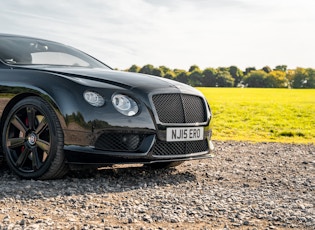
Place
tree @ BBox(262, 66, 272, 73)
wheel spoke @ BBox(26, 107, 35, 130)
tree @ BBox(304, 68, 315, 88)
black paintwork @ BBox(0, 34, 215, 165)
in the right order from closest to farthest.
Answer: black paintwork @ BBox(0, 34, 215, 165) < wheel spoke @ BBox(26, 107, 35, 130) < tree @ BBox(304, 68, 315, 88) < tree @ BBox(262, 66, 272, 73)

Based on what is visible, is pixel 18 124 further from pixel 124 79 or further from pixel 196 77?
pixel 196 77

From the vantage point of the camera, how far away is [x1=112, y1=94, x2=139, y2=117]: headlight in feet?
16.0

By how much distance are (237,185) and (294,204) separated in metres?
0.96

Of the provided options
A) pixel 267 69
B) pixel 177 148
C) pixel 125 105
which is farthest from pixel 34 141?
pixel 267 69

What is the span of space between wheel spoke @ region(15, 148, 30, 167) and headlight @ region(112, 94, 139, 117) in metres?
1.07

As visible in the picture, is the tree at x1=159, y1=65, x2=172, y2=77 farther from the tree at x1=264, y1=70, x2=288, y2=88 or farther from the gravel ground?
the gravel ground

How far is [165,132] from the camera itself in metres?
5.09

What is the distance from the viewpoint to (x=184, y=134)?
529 cm

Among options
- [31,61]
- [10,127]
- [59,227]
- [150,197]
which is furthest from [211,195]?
[31,61]

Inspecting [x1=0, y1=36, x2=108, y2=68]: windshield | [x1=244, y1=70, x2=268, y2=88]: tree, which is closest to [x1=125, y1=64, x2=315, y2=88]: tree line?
[x1=244, y1=70, x2=268, y2=88]: tree

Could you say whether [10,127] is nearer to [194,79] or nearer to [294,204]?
[294,204]

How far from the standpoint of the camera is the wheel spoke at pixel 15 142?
513 centimetres

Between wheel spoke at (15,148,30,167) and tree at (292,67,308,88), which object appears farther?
tree at (292,67,308,88)

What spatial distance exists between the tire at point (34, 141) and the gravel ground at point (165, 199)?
0.13 meters
